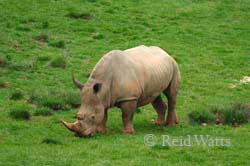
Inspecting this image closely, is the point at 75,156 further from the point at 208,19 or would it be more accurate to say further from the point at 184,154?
the point at 208,19

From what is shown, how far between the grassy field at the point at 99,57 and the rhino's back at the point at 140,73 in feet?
2.80

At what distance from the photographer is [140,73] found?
52.1 ft

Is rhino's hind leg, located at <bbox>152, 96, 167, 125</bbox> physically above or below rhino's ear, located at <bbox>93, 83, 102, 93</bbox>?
below

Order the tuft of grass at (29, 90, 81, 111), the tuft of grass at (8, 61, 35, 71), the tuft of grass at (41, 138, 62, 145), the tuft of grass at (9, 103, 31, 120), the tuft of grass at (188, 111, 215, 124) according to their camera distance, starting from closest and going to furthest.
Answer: the tuft of grass at (41, 138, 62, 145) < the tuft of grass at (9, 103, 31, 120) < the tuft of grass at (188, 111, 215, 124) < the tuft of grass at (29, 90, 81, 111) < the tuft of grass at (8, 61, 35, 71)

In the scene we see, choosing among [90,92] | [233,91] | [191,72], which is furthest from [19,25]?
[90,92]

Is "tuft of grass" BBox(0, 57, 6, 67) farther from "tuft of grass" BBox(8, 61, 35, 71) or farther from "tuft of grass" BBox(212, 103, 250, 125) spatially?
"tuft of grass" BBox(212, 103, 250, 125)

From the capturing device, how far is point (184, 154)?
13.4m

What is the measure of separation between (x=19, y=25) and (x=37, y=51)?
9.49 ft

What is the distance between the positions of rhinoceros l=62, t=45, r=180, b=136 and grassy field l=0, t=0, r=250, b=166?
37cm

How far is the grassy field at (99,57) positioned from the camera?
13.5m

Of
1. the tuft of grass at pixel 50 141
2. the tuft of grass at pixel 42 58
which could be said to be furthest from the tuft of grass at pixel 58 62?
the tuft of grass at pixel 50 141

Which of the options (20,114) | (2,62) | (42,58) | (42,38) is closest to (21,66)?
(2,62)

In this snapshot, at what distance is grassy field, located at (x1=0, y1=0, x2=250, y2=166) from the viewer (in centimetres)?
1350

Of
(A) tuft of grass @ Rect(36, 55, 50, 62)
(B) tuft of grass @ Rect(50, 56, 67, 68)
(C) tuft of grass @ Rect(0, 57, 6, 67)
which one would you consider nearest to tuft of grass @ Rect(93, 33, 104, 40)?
(A) tuft of grass @ Rect(36, 55, 50, 62)
